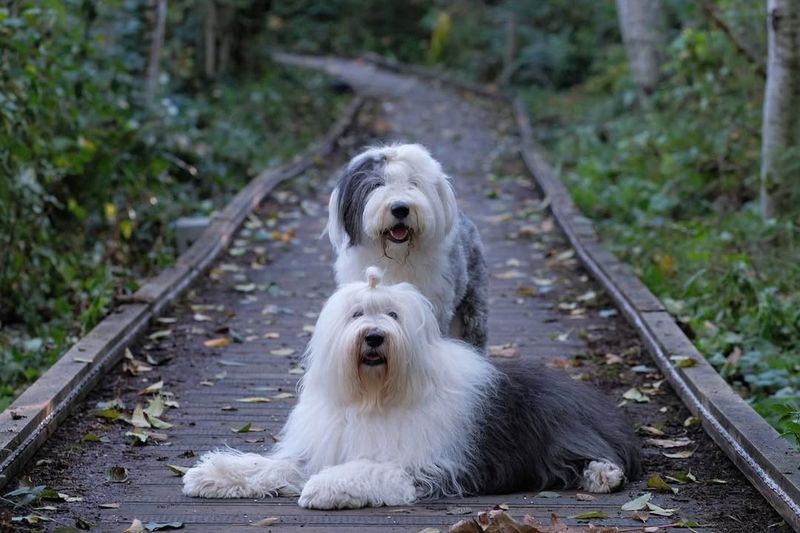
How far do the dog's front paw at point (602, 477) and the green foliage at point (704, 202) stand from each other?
808 millimetres

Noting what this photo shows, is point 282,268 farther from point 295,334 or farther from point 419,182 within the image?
point 419,182

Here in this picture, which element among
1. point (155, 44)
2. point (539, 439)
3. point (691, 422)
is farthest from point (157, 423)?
point (155, 44)

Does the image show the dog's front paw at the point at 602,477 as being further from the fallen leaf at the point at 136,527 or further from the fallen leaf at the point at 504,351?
the fallen leaf at the point at 504,351

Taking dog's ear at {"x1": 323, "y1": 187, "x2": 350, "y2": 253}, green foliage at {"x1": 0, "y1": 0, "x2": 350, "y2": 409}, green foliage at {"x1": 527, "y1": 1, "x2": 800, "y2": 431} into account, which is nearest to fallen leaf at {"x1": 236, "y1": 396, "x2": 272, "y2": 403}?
dog's ear at {"x1": 323, "y1": 187, "x2": 350, "y2": 253}

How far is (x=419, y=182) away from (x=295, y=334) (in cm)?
269

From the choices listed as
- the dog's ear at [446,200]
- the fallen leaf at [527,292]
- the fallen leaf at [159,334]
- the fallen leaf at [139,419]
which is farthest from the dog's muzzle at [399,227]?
the fallen leaf at [527,292]

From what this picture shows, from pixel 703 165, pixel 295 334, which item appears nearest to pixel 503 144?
pixel 703 165

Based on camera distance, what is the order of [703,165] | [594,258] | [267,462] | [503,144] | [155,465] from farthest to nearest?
[503,144] < [703,165] < [594,258] < [155,465] < [267,462]

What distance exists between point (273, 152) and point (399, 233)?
13962 millimetres

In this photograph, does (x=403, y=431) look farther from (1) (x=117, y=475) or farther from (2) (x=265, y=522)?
(1) (x=117, y=475)

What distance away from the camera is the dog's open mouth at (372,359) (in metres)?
4.94

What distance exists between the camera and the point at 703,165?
525 inches

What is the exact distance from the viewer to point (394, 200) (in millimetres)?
5973

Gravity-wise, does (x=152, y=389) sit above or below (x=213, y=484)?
below
